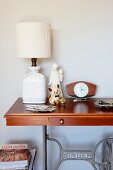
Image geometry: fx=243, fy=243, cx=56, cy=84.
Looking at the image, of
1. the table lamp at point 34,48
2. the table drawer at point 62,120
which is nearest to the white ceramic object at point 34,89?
the table lamp at point 34,48

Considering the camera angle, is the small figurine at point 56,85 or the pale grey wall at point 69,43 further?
the pale grey wall at point 69,43

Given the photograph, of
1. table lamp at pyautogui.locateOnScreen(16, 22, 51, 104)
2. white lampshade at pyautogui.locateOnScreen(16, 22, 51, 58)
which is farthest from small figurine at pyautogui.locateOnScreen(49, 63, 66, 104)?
white lampshade at pyautogui.locateOnScreen(16, 22, 51, 58)

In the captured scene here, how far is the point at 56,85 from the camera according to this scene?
73.5 inches

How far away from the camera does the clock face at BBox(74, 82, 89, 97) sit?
1.93 metres

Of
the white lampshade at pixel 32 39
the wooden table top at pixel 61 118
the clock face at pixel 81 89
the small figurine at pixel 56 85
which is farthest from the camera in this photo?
the clock face at pixel 81 89

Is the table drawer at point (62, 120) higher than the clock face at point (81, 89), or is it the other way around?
the clock face at point (81, 89)

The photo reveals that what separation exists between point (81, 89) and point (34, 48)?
51cm

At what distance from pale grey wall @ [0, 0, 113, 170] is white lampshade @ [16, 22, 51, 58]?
0.26 meters

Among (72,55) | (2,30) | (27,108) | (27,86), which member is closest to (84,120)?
(27,108)

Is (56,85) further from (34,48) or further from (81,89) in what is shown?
(34,48)

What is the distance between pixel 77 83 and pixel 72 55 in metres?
0.24

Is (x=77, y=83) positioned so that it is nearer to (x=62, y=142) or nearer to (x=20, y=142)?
(x=62, y=142)

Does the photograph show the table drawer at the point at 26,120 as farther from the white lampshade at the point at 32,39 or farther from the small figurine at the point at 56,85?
A: the white lampshade at the point at 32,39

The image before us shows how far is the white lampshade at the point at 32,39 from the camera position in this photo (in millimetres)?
1684
